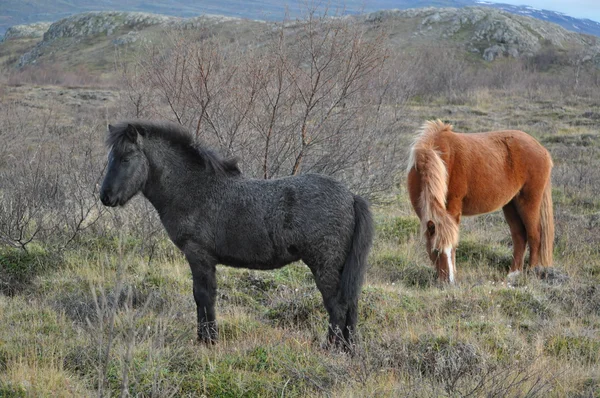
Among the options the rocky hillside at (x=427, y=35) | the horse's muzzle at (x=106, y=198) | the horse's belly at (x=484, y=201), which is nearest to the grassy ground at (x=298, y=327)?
the horse's muzzle at (x=106, y=198)

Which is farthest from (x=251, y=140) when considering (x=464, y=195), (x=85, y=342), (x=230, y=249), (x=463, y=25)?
(x=463, y=25)

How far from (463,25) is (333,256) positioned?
168ft

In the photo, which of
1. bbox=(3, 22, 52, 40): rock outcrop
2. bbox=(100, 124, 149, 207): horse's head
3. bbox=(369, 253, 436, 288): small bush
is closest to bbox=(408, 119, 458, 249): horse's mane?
bbox=(369, 253, 436, 288): small bush

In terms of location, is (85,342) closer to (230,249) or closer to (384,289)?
(230,249)

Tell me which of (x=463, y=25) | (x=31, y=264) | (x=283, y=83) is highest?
(x=463, y=25)

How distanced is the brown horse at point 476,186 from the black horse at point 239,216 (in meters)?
2.03

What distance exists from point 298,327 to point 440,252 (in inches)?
84.4

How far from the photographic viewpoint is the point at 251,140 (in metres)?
8.91

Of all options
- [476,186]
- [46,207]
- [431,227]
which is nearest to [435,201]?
[431,227]

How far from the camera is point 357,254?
16.2 feet

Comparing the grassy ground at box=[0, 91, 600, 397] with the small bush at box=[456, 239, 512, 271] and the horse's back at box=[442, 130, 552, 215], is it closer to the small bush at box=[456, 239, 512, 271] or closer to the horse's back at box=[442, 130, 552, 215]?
the small bush at box=[456, 239, 512, 271]

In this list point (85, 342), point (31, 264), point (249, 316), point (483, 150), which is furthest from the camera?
point (483, 150)

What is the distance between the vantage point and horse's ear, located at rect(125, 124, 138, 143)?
4.95 metres

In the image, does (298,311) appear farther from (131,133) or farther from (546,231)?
(546,231)
